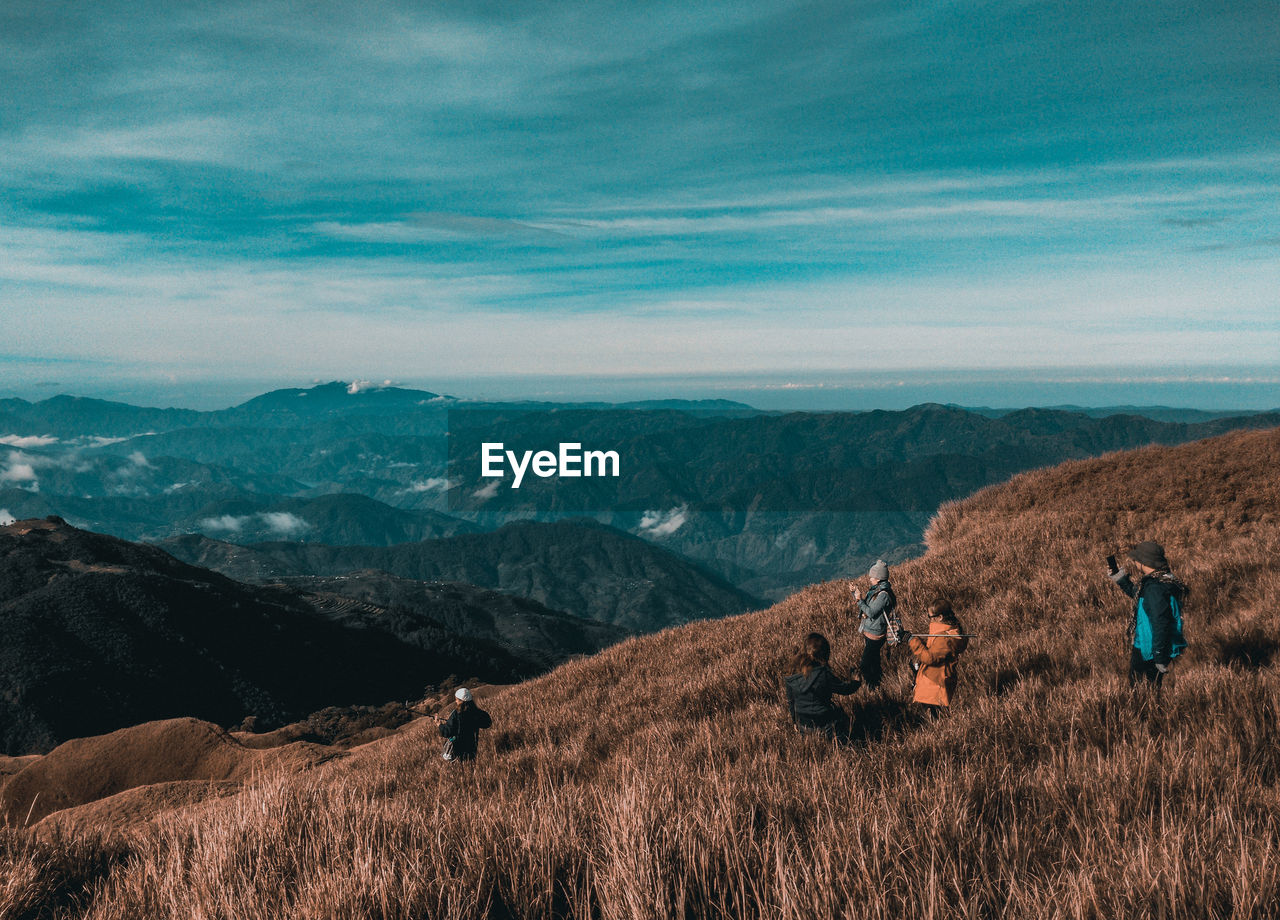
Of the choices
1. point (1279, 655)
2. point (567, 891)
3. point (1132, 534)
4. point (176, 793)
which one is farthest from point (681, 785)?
point (1132, 534)

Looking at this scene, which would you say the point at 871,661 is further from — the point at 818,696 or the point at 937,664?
the point at 818,696

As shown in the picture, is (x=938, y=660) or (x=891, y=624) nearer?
(x=938, y=660)

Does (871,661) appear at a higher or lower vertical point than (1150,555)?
lower

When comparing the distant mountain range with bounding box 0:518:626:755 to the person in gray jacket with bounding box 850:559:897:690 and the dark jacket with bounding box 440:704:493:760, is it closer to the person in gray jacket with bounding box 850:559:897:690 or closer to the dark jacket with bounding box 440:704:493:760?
the dark jacket with bounding box 440:704:493:760

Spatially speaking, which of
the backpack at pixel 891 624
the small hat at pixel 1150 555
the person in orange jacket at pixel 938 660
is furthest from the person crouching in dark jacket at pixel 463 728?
the small hat at pixel 1150 555

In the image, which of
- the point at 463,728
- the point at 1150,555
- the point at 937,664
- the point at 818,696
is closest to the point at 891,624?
the point at 937,664

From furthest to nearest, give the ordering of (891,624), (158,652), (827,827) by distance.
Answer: (158,652) < (891,624) < (827,827)

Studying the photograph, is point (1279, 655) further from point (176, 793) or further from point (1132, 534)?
point (176, 793)
